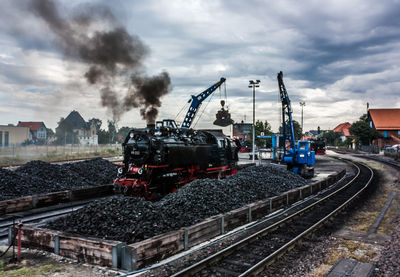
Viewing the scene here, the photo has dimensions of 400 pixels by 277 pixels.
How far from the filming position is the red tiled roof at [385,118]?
74.0m

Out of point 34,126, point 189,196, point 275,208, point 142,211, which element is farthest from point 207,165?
point 34,126

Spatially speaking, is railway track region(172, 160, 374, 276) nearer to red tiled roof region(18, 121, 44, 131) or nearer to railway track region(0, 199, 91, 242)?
railway track region(0, 199, 91, 242)

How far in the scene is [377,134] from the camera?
2712 inches

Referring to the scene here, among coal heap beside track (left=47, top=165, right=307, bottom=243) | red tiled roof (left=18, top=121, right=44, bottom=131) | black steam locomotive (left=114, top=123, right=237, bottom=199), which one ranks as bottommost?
coal heap beside track (left=47, top=165, right=307, bottom=243)

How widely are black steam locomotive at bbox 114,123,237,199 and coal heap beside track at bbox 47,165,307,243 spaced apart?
2493 millimetres

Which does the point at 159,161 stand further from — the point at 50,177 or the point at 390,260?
the point at 390,260

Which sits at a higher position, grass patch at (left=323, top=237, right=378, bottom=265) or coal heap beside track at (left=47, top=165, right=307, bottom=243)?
coal heap beside track at (left=47, top=165, right=307, bottom=243)

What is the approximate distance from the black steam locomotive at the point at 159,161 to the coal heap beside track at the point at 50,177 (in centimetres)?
454

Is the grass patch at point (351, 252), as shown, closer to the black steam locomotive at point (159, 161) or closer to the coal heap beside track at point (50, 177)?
the black steam locomotive at point (159, 161)

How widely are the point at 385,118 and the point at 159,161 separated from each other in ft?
257

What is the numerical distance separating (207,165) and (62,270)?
461 inches

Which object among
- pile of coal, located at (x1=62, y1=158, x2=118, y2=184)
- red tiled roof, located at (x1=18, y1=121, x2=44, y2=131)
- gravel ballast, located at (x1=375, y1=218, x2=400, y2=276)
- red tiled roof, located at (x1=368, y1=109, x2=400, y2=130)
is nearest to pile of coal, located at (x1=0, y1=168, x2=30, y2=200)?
pile of coal, located at (x1=62, y1=158, x2=118, y2=184)

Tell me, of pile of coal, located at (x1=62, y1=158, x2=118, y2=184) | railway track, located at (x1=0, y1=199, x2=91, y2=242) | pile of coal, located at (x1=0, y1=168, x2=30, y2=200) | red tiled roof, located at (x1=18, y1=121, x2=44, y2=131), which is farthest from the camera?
red tiled roof, located at (x1=18, y1=121, x2=44, y2=131)

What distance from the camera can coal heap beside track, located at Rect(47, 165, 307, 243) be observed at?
8.27 metres
